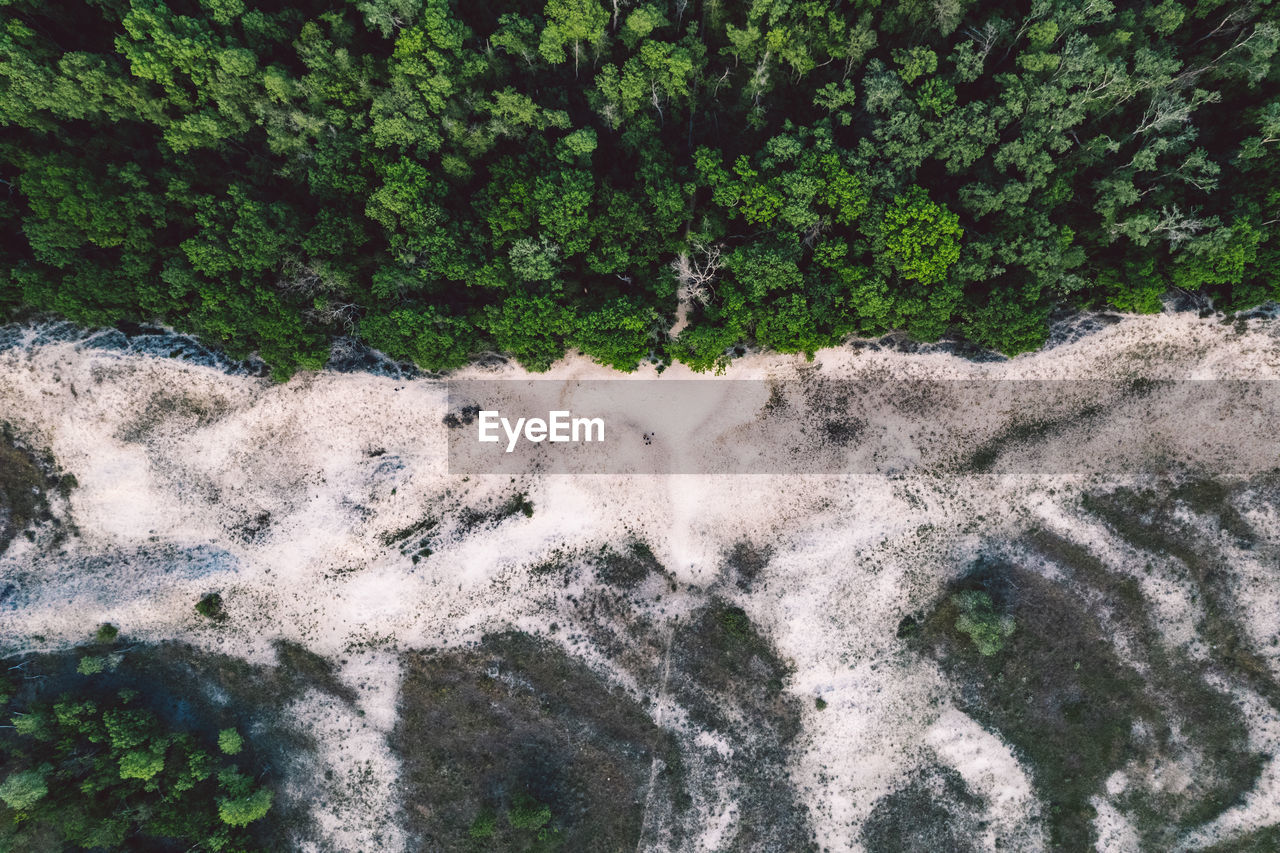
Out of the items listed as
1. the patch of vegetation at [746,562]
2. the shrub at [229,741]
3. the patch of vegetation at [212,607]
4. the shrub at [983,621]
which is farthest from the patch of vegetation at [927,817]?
the patch of vegetation at [212,607]

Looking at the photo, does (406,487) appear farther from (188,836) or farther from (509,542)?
(188,836)

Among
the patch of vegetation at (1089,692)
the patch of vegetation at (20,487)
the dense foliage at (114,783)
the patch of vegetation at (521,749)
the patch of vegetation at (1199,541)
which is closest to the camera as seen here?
the dense foliage at (114,783)

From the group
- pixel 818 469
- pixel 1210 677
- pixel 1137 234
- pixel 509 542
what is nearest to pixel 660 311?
pixel 818 469

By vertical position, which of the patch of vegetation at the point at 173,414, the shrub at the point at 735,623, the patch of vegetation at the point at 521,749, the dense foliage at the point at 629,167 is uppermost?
the dense foliage at the point at 629,167

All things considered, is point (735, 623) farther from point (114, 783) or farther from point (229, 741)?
point (114, 783)

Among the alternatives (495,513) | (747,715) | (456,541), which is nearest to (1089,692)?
(747,715)

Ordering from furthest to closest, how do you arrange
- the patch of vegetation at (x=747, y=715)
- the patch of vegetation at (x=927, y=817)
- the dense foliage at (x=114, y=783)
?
the patch of vegetation at (x=927, y=817) < the patch of vegetation at (x=747, y=715) < the dense foliage at (x=114, y=783)

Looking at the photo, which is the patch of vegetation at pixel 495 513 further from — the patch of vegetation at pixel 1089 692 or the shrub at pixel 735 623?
the patch of vegetation at pixel 1089 692

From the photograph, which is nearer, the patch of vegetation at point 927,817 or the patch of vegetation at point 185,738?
the patch of vegetation at point 185,738
